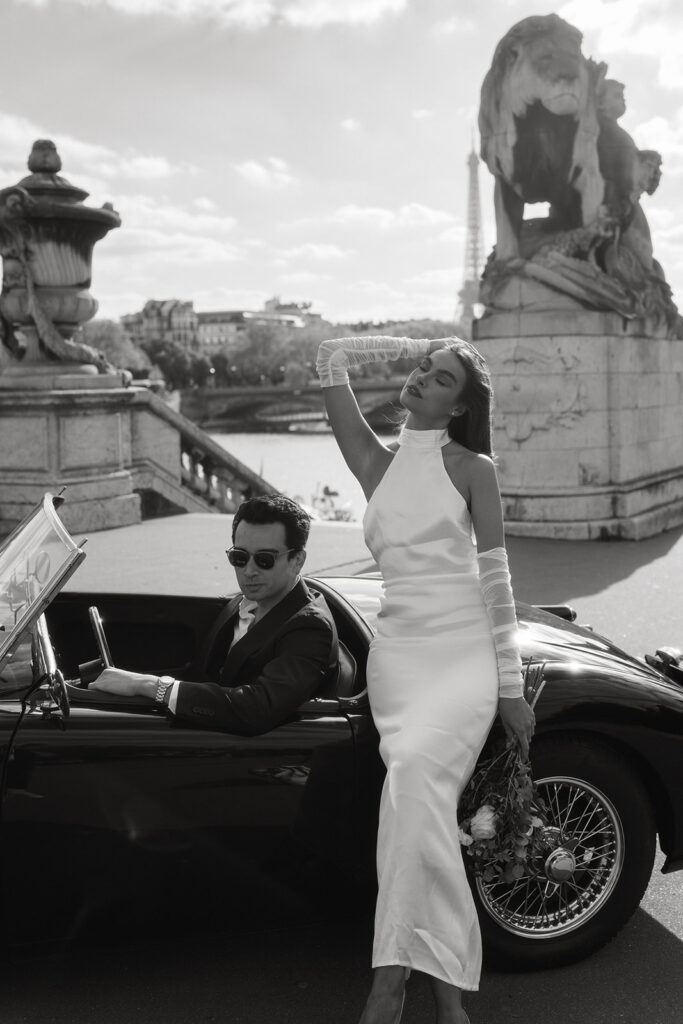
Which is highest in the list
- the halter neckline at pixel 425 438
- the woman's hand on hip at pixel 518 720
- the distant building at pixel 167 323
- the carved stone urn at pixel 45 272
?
the distant building at pixel 167 323

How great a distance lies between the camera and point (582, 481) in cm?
1072

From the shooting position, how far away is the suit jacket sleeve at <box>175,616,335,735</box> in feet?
8.99

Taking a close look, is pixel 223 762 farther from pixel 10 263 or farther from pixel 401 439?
pixel 10 263

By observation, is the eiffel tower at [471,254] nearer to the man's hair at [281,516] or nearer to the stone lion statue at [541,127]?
the stone lion statue at [541,127]

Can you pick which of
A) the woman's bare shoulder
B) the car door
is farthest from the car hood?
the car door

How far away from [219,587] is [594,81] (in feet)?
21.0

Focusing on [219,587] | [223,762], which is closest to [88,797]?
[223,762]

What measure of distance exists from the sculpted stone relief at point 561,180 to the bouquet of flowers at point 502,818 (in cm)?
843

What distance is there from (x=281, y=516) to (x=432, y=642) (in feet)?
1.70

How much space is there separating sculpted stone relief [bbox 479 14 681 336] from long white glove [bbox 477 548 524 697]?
8201 millimetres

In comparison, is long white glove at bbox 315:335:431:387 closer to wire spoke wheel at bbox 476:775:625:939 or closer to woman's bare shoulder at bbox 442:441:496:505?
woman's bare shoulder at bbox 442:441:496:505

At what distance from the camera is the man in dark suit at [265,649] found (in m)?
2.75

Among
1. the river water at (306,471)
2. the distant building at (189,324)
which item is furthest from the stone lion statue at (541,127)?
the distant building at (189,324)

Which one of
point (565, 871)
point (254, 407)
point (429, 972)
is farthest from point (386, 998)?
point (254, 407)
